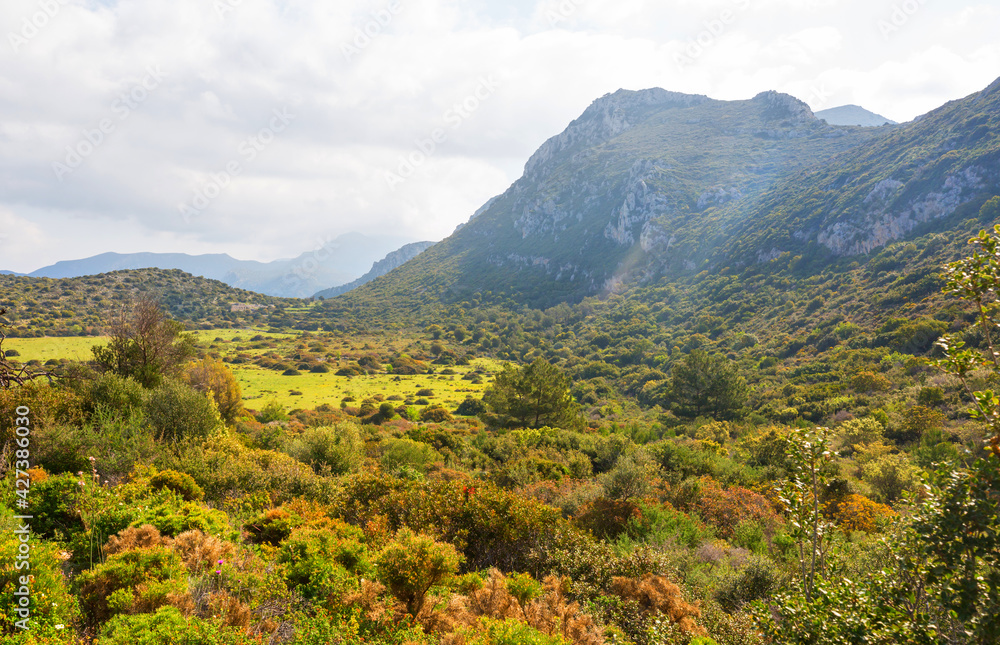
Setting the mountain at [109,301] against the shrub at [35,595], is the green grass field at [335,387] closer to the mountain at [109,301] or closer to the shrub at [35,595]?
the mountain at [109,301]

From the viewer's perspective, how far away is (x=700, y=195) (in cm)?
11469

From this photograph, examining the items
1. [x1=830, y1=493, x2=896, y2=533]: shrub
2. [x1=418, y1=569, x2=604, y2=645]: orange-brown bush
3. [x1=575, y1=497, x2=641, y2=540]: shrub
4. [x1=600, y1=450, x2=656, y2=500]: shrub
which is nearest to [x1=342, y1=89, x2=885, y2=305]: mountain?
[x1=830, y1=493, x2=896, y2=533]: shrub

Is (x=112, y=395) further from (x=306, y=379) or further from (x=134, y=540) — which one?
(x=306, y=379)

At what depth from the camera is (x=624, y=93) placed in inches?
6939

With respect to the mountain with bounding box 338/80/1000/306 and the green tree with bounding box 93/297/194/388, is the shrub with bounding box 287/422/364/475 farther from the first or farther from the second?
the mountain with bounding box 338/80/1000/306

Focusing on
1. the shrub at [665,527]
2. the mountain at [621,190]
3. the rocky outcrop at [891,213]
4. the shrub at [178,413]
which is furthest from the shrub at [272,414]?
the mountain at [621,190]

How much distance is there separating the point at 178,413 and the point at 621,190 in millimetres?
131538

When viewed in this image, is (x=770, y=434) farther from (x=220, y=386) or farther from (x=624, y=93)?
(x=624, y=93)

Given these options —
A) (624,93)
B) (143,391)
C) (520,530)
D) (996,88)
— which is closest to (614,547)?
(520,530)

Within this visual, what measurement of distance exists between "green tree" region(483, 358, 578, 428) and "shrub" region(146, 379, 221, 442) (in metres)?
19.9

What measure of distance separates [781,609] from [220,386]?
28187 millimetres

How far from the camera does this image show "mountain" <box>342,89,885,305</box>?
113 m

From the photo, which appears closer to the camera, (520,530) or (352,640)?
(352,640)

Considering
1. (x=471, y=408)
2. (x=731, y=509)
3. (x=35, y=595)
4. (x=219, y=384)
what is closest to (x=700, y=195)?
(x=471, y=408)
